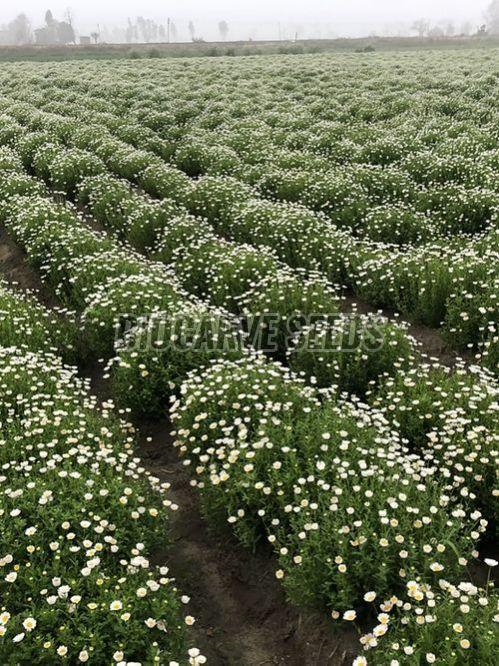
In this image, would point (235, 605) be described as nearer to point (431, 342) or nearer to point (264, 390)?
point (264, 390)

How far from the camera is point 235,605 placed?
5.25 meters

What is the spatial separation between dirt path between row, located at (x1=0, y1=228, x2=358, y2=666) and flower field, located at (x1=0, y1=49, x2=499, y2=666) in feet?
0.28

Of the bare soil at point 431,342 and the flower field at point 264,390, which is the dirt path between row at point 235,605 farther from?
the bare soil at point 431,342

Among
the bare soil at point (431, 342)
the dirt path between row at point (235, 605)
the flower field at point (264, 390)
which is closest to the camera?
the flower field at point (264, 390)

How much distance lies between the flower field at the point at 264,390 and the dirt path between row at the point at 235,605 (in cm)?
9

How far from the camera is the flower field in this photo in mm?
4426

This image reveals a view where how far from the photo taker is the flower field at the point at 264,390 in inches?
174

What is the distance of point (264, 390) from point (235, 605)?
7.23 ft

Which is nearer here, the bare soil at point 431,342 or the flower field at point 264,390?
the flower field at point 264,390

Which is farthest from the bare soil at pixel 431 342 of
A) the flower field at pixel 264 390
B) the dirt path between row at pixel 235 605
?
the dirt path between row at pixel 235 605

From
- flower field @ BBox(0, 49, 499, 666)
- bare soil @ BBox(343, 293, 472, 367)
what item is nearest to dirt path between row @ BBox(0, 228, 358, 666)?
flower field @ BBox(0, 49, 499, 666)

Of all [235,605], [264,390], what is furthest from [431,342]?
[235,605]

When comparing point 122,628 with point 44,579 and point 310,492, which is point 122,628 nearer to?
point 44,579

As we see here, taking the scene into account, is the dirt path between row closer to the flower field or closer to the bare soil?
the flower field
